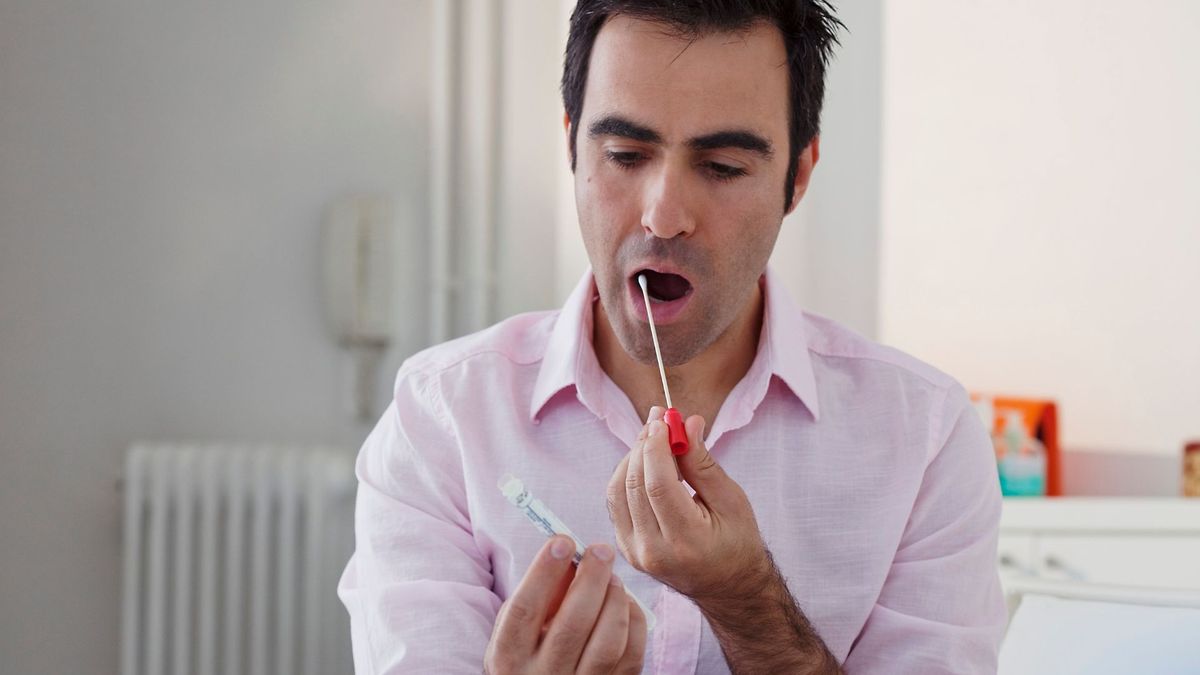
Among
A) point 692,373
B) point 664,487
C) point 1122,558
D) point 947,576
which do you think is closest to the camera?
point 664,487

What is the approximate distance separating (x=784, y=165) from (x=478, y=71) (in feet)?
3.97

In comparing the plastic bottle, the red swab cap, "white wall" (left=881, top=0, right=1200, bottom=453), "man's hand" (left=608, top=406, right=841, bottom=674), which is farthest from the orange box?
the red swab cap

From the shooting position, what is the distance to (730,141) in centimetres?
116

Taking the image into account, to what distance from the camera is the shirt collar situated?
1245 mm

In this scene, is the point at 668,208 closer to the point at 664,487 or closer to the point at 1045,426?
the point at 664,487

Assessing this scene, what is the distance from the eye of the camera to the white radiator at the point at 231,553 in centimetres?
219

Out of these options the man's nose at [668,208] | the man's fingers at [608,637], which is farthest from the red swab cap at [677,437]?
the man's nose at [668,208]

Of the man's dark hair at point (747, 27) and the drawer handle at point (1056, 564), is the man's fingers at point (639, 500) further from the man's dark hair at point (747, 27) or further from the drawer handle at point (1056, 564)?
the drawer handle at point (1056, 564)

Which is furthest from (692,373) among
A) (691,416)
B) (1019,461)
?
(1019,461)

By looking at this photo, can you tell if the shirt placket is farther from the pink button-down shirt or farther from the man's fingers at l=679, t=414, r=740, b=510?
the man's fingers at l=679, t=414, r=740, b=510

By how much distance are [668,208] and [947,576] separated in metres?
0.44

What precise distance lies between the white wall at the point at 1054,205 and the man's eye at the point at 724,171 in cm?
133

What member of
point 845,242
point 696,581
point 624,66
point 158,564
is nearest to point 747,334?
point 624,66

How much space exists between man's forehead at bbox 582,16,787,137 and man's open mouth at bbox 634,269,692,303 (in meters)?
0.14
